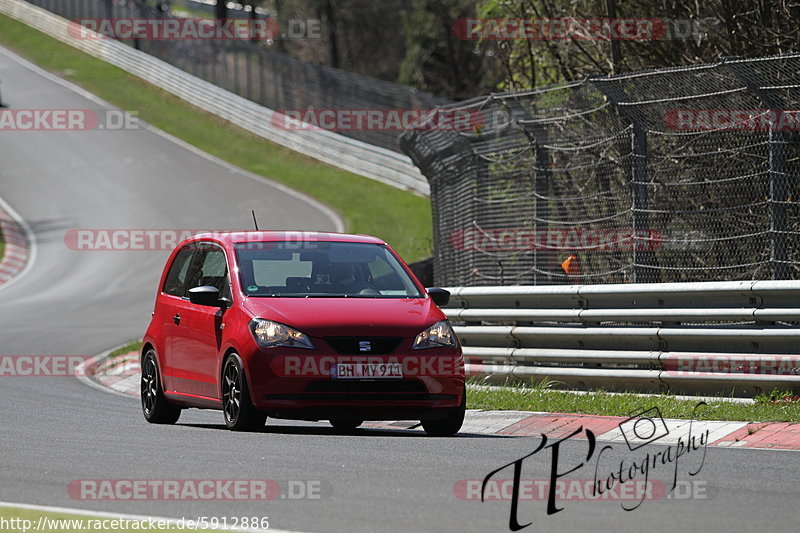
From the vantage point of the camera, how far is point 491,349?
526 inches

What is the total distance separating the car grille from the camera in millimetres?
9703

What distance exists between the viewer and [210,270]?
1121 cm

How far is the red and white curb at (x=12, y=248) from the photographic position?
3153 cm

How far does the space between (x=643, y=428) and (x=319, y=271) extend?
2.72 metres

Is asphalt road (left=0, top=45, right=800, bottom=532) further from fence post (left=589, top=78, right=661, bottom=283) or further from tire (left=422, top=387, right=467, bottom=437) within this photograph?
fence post (left=589, top=78, right=661, bottom=283)

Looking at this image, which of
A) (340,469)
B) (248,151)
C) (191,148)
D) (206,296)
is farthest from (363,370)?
(191,148)

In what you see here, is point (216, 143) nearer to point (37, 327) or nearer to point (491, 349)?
point (37, 327)

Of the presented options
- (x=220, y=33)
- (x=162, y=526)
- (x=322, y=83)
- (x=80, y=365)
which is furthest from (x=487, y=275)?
(x=220, y=33)

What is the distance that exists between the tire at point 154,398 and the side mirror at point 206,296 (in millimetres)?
1357

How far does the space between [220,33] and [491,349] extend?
42.7 meters

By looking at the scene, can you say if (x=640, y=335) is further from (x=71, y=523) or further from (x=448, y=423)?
(x=71, y=523)

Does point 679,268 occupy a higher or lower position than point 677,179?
lower

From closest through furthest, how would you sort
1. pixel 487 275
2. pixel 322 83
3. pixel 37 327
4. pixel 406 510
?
pixel 406 510
pixel 487 275
pixel 37 327
pixel 322 83

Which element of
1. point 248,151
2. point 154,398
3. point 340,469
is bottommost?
point 154,398
